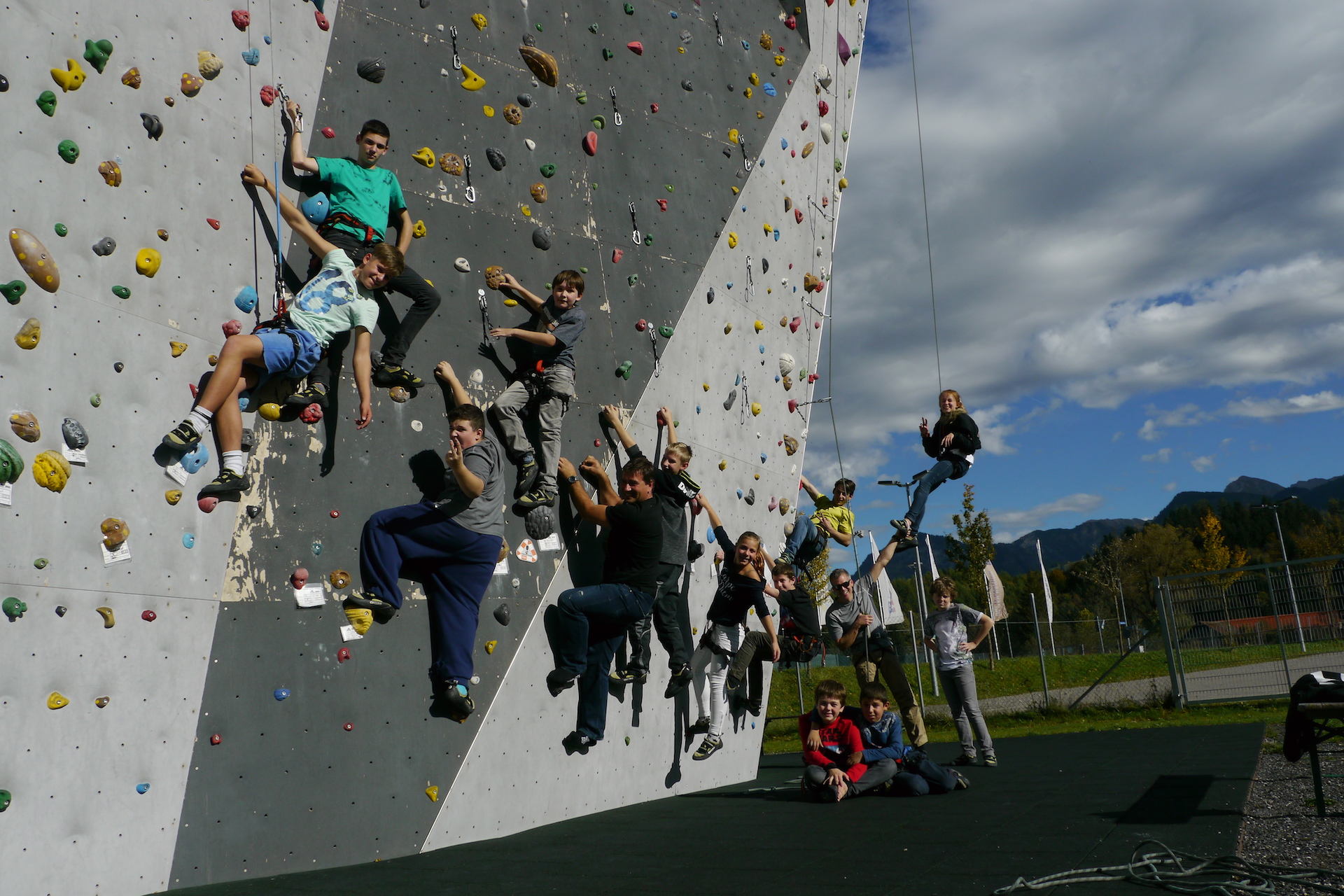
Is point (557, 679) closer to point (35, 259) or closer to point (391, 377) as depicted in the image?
point (391, 377)

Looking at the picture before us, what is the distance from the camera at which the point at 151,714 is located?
11.6 feet

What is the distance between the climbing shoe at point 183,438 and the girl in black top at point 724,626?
11.4 feet

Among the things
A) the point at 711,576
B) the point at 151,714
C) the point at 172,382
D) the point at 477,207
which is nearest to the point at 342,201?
the point at 477,207

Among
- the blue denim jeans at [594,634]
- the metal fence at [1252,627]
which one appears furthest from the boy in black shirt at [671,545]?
the metal fence at [1252,627]

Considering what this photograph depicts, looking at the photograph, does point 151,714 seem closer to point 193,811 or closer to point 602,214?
point 193,811

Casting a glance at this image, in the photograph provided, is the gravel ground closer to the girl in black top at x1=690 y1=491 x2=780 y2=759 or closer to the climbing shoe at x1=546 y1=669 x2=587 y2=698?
the girl in black top at x1=690 y1=491 x2=780 y2=759

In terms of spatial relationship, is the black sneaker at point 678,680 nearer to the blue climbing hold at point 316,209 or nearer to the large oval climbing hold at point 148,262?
the blue climbing hold at point 316,209

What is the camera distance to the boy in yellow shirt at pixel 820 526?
7797 mm

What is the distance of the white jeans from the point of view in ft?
21.2

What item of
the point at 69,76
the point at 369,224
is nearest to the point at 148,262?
the point at 69,76

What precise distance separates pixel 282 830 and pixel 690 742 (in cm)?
318

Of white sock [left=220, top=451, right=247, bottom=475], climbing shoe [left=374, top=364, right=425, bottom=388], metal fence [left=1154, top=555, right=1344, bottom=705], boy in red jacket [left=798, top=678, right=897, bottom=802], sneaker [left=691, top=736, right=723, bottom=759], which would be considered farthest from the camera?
metal fence [left=1154, top=555, right=1344, bottom=705]

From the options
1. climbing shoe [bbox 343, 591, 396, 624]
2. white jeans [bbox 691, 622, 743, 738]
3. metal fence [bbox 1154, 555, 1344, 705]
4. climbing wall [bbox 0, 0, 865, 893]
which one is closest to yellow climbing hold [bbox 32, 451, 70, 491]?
climbing wall [bbox 0, 0, 865, 893]

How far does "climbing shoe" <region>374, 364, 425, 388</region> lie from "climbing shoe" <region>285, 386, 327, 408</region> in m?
0.36
